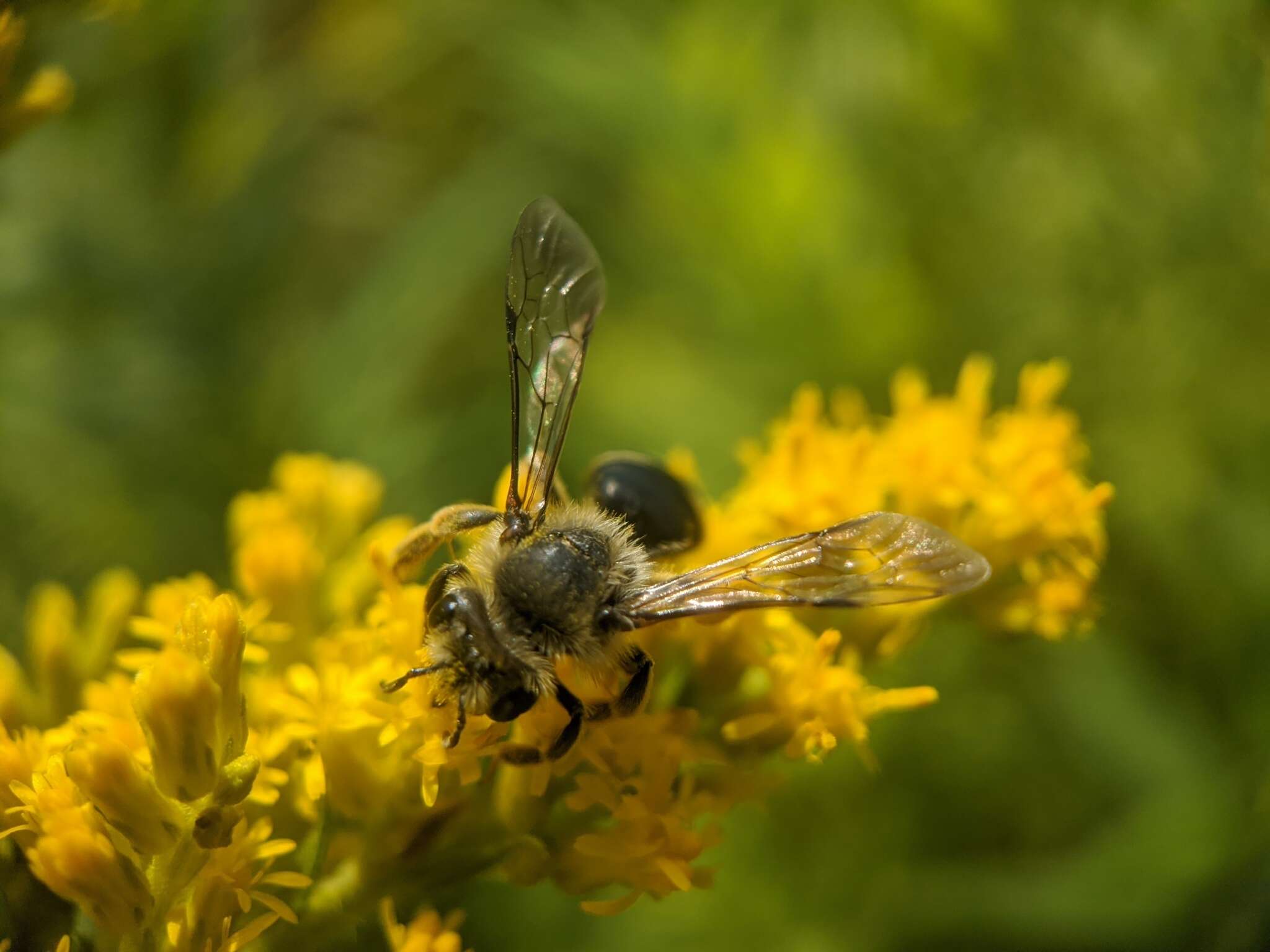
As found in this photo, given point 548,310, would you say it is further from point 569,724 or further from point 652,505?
point 569,724

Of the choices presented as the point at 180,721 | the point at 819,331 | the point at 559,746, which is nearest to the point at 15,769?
the point at 180,721

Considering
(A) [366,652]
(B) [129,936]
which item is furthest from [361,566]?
(B) [129,936]

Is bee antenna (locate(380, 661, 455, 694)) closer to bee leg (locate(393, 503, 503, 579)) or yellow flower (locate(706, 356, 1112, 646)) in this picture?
bee leg (locate(393, 503, 503, 579))

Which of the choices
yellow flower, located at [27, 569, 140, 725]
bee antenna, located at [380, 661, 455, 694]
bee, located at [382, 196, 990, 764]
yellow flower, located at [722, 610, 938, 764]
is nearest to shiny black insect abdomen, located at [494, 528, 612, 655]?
bee, located at [382, 196, 990, 764]

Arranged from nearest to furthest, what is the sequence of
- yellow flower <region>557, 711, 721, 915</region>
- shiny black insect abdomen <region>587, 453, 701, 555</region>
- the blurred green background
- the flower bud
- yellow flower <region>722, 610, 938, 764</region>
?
the flower bud, yellow flower <region>557, 711, 721, 915</region>, yellow flower <region>722, 610, 938, 764</region>, shiny black insect abdomen <region>587, 453, 701, 555</region>, the blurred green background

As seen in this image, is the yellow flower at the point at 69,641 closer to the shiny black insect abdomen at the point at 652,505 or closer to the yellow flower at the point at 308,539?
the yellow flower at the point at 308,539

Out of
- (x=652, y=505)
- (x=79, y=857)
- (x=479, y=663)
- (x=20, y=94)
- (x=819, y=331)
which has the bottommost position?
(x=79, y=857)
